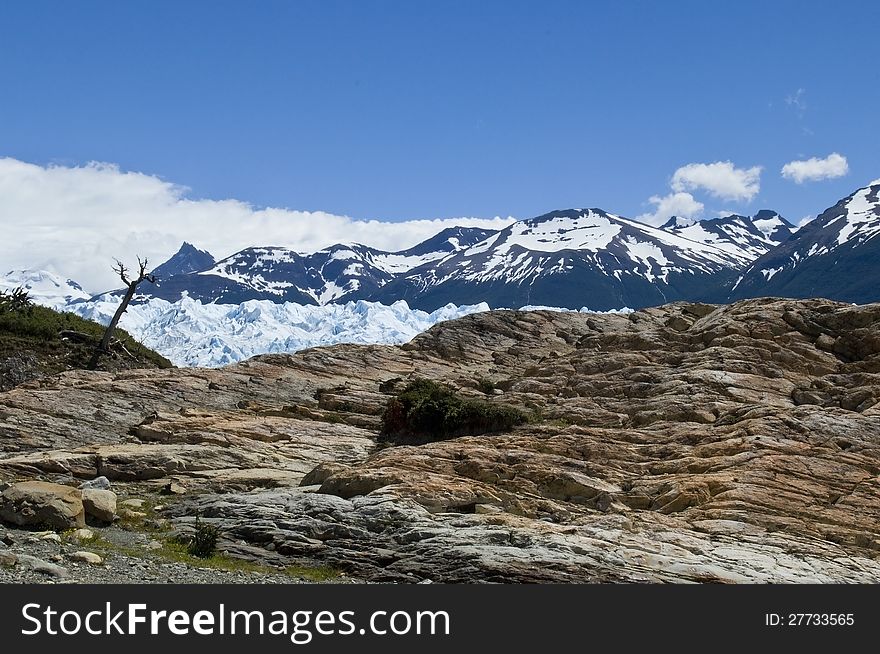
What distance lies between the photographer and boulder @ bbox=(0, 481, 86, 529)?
69.9ft

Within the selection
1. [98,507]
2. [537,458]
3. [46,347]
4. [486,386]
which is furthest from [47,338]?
[537,458]

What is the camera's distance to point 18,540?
65.1ft

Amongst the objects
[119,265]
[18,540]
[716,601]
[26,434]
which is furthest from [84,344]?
[716,601]

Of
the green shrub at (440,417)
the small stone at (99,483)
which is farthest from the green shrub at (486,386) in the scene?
the small stone at (99,483)

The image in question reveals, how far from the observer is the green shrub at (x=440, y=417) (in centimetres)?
3619

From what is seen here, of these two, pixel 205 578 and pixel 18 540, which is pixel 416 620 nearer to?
pixel 205 578

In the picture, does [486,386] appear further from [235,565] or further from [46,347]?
[46,347]

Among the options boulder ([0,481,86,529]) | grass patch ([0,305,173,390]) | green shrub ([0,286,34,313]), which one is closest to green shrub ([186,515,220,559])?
boulder ([0,481,86,529])

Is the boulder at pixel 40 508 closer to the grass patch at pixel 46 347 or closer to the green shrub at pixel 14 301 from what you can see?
the grass patch at pixel 46 347

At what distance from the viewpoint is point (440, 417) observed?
122 feet

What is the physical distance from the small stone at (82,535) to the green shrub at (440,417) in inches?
677

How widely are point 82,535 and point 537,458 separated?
15.8 metres

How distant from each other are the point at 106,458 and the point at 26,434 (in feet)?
16.7

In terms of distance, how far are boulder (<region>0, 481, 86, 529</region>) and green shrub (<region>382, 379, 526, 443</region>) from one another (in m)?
17.0
